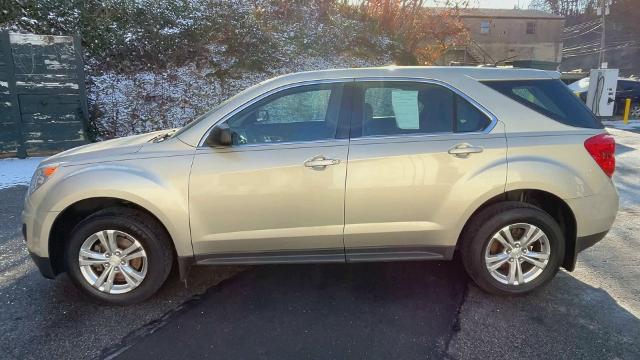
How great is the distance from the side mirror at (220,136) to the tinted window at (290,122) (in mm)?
111

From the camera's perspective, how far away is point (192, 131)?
335 cm

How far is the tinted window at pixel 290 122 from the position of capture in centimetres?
335

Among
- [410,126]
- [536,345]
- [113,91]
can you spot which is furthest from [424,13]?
[536,345]

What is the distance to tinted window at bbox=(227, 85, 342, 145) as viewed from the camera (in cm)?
335

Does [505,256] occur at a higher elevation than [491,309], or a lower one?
higher

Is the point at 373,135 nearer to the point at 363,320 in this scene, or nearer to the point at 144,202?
the point at 363,320

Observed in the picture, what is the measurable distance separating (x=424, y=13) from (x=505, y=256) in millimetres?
14093

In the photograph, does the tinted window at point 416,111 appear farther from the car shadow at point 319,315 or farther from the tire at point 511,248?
the car shadow at point 319,315

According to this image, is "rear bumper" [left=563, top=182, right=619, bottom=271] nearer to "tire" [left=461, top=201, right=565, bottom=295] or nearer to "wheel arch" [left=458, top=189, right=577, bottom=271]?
"wheel arch" [left=458, top=189, right=577, bottom=271]

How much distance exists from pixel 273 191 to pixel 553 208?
Result: 2.25 meters

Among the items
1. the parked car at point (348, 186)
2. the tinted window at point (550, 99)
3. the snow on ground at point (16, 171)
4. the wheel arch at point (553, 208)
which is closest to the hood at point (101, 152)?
the parked car at point (348, 186)

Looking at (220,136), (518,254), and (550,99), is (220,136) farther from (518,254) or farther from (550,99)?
(550,99)

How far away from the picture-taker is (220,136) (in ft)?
10.5

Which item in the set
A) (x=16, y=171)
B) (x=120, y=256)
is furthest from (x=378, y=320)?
(x=16, y=171)
